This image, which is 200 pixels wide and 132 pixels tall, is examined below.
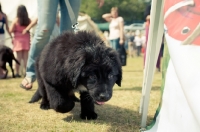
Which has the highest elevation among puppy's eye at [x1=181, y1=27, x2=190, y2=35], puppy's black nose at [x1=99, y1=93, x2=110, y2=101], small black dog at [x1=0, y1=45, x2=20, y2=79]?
puppy's eye at [x1=181, y1=27, x2=190, y2=35]

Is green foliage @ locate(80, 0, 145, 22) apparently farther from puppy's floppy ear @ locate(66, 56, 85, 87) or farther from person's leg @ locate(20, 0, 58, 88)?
puppy's floppy ear @ locate(66, 56, 85, 87)

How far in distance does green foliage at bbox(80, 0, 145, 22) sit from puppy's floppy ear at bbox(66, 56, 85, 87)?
65.4 meters

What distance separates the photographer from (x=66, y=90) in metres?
2.95

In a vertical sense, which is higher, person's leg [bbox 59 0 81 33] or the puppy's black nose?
person's leg [bbox 59 0 81 33]

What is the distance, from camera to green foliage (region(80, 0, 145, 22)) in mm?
68000

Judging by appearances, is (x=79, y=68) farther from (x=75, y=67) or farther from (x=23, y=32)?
(x=23, y=32)

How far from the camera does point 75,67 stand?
263cm

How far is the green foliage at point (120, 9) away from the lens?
68.0m

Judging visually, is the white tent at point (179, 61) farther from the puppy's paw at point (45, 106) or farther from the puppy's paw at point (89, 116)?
the puppy's paw at point (45, 106)

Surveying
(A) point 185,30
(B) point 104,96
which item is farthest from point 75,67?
(A) point 185,30

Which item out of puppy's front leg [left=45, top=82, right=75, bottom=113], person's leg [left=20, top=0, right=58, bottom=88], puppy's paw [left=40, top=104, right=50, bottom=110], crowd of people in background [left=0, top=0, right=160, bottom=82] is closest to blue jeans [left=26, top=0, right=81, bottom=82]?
person's leg [left=20, top=0, right=58, bottom=88]

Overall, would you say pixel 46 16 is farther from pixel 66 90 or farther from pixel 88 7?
pixel 88 7

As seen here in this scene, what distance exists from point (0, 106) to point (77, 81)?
1.50 m

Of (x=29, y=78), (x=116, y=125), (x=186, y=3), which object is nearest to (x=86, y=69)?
(x=116, y=125)
